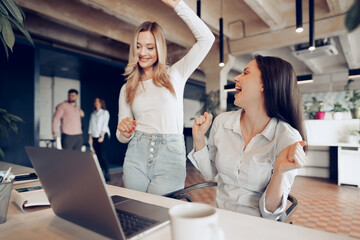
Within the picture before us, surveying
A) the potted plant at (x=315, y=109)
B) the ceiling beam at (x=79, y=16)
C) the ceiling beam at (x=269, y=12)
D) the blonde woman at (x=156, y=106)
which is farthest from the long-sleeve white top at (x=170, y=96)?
the potted plant at (x=315, y=109)

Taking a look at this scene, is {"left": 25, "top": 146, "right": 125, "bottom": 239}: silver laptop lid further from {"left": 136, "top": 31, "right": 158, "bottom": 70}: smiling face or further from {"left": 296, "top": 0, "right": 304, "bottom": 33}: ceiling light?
{"left": 296, "top": 0, "right": 304, "bottom": 33}: ceiling light

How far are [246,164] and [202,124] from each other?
30cm

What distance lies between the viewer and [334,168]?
221 inches

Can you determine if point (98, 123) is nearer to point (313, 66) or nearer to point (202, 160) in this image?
point (202, 160)

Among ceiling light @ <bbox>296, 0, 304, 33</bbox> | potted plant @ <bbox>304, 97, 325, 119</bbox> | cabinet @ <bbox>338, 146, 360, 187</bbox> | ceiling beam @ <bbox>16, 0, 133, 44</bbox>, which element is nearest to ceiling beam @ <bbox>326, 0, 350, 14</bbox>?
potted plant @ <bbox>304, 97, 325, 119</bbox>

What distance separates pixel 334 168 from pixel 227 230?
605 centimetres

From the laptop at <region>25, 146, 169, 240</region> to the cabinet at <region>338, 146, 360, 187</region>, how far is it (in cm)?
559

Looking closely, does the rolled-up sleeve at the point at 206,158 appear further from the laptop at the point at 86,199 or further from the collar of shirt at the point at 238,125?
the laptop at the point at 86,199

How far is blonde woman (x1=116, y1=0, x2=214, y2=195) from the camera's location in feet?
4.16

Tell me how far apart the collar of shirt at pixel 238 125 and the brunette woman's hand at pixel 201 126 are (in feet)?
0.67

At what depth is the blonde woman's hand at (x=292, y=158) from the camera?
814mm

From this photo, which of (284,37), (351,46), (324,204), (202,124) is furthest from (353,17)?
(351,46)

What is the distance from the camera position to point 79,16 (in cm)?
511

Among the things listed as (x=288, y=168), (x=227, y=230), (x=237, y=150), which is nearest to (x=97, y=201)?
(x=227, y=230)
